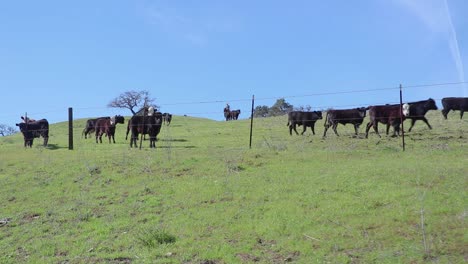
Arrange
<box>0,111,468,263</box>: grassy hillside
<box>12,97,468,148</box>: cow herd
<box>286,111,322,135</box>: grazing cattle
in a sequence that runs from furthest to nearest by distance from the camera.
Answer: <box>286,111,322,135</box>: grazing cattle < <box>12,97,468,148</box>: cow herd < <box>0,111,468,263</box>: grassy hillside

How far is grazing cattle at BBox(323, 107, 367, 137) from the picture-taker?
90.4 ft

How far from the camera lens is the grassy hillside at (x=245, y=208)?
967 centimetres

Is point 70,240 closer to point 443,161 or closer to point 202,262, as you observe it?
point 202,262

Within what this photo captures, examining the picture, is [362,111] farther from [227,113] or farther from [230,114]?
[230,114]

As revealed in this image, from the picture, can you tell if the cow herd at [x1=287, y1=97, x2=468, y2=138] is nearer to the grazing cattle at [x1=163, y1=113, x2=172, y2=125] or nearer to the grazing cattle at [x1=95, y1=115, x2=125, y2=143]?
the grazing cattle at [x1=95, y1=115, x2=125, y2=143]

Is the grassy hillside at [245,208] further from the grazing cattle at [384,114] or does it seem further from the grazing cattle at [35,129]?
the grazing cattle at [35,129]

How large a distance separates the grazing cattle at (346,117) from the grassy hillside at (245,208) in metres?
7.43

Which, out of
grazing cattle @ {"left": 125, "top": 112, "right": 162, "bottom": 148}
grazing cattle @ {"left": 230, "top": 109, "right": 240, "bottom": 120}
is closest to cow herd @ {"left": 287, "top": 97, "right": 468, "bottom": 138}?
grazing cattle @ {"left": 125, "top": 112, "right": 162, "bottom": 148}

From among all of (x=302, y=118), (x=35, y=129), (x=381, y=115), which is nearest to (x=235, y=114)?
(x=302, y=118)

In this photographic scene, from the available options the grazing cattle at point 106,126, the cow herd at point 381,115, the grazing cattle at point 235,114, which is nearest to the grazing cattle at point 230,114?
the grazing cattle at point 235,114

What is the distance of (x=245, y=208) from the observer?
12297 millimetres

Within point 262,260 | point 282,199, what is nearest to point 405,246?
point 262,260

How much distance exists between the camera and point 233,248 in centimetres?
999

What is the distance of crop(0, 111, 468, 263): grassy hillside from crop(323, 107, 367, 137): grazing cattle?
7430 mm
